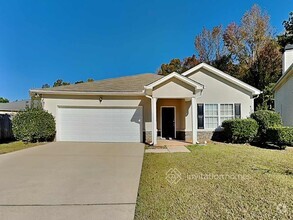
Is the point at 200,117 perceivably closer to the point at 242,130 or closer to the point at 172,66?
the point at 242,130

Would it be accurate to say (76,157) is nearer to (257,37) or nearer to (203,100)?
(203,100)

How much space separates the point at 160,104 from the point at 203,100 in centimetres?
297

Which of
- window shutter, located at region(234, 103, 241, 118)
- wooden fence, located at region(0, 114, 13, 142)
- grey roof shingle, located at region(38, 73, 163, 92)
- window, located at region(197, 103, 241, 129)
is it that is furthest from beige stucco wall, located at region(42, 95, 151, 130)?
window shutter, located at region(234, 103, 241, 118)

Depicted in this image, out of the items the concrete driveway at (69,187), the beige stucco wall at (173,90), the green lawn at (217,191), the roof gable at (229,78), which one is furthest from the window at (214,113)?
the concrete driveway at (69,187)

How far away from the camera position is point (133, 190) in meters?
5.29

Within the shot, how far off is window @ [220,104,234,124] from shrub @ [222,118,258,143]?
1.48 metres

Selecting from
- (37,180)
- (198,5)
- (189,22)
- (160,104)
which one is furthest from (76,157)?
(189,22)

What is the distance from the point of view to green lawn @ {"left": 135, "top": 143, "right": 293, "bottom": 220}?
13.3 feet

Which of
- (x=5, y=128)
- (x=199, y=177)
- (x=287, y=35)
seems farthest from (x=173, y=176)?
(x=287, y=35)

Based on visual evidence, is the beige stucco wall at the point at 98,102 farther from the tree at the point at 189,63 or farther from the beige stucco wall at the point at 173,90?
the tree at the point at 189,63

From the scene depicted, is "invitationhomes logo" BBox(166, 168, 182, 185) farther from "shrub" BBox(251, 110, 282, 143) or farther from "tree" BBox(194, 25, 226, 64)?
"tree" BBox(194, 25, 226, 64)

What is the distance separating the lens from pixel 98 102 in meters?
14.7

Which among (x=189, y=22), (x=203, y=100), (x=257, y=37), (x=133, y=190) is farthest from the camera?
(x=189, y=22)

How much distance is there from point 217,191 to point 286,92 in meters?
15.4
